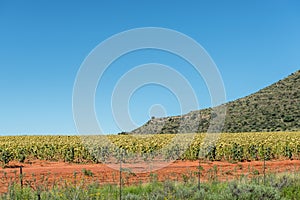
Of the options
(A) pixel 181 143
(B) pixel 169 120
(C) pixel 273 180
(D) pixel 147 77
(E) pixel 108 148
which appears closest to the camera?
(C) pixel 273 180

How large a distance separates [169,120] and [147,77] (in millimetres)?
56679

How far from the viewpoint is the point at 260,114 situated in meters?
61.0

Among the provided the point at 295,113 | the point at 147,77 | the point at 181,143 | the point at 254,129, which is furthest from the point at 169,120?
the point at 147,77

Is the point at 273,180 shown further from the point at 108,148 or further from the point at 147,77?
the point at 108,148

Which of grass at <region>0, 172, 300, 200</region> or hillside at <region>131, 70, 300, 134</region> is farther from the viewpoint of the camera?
hillside at <region>131, 70, 300, 134</region>

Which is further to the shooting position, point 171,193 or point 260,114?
point 260,114

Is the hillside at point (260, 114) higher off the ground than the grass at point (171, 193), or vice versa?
the hillside at point (260, 114)

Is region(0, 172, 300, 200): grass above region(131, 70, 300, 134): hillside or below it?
below

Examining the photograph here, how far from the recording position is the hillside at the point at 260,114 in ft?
183

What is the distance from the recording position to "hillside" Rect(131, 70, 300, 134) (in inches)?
2192

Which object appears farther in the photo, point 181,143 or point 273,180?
point 181,143

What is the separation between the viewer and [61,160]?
76.1 feet

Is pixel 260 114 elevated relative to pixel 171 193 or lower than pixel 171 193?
elevated

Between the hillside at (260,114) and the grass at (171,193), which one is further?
the hillside at (260,114)
